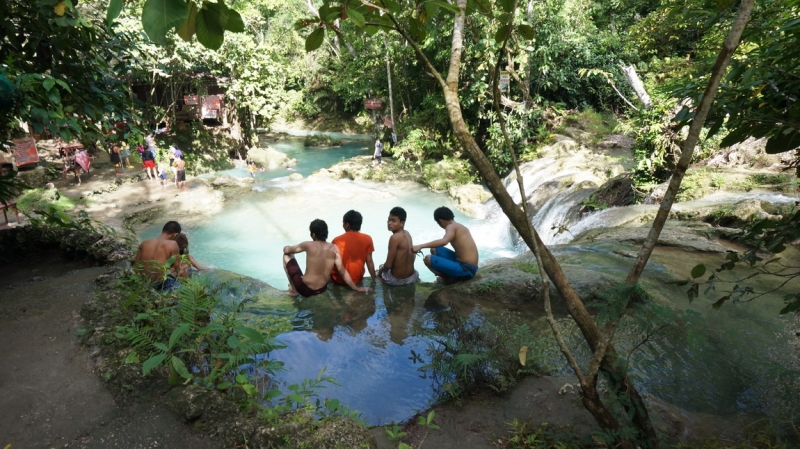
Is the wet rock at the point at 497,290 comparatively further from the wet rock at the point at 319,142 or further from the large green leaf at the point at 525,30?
the wet rock at the point at 319,142

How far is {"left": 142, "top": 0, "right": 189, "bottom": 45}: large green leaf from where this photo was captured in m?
1.12

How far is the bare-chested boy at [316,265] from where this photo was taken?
562 cm

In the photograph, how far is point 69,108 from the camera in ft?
12.8

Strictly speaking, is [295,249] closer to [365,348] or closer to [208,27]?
[365,348]

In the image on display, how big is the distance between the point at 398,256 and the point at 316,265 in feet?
3.46

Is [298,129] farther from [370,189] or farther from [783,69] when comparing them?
[783,69]

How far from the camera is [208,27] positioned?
1.43 meters

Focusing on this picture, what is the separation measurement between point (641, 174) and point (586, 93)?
10.7 meters

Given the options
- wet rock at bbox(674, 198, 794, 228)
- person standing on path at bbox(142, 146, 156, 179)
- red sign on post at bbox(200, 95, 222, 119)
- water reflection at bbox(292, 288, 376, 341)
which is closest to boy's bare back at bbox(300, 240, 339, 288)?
water reflection at bbox(292, 288, 376, 341)

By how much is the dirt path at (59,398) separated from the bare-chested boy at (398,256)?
3.33 meters

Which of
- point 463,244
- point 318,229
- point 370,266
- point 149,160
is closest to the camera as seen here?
point 318,229

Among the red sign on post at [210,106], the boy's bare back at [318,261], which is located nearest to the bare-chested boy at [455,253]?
the boy's bare back at [318,261]

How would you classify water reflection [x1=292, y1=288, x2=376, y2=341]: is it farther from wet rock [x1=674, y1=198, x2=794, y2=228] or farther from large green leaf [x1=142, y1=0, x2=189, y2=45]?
wet rock [x1=674, y1=198, x2=794, y2=228]

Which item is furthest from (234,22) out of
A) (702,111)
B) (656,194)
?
(656,194)
